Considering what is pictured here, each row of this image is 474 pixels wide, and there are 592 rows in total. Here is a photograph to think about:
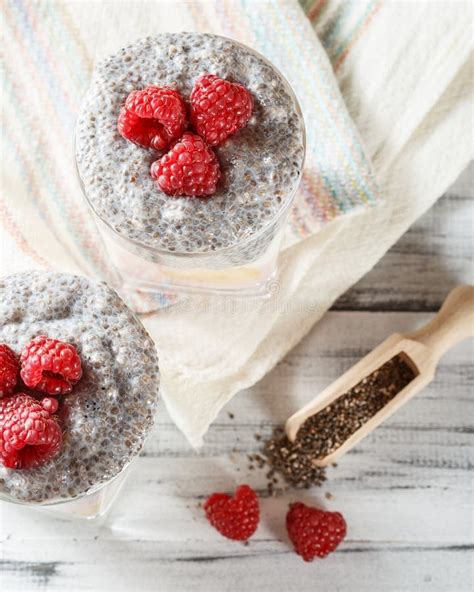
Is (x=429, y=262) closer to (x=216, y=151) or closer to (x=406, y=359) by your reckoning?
(x=406, y=359)

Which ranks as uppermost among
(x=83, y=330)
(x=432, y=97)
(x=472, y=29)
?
(x=472, y=29)

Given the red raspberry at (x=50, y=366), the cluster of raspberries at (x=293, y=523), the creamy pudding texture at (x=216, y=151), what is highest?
the creamy pudding texture at (x=216, y=151)

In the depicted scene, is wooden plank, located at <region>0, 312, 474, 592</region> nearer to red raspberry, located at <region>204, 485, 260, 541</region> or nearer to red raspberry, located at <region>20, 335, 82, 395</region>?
red raspberry, located at <region>204, 485, 260, 541</region>

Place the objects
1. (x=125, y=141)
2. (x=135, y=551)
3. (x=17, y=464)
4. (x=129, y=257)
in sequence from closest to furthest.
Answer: (x=17, y=464) < (x=125, y=141) < (x=129, y=257) < (x=135, y=551)

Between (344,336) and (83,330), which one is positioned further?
(344,336)

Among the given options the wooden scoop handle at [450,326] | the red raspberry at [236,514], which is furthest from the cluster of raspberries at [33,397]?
the wooden scoop handle at [450,326]

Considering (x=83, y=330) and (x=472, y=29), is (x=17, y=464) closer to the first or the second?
(x=83, y=330)

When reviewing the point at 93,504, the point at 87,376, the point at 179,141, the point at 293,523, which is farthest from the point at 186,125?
the point at 293,523

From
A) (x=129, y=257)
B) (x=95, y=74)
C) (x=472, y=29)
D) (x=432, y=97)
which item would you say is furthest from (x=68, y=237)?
(x=472, y=29)

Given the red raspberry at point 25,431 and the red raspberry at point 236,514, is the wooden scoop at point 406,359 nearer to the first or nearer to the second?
the red raspberry at point 236,514
